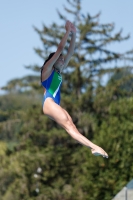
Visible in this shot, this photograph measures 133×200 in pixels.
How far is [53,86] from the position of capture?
330 inches

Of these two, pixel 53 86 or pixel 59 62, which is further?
pixel 59 62

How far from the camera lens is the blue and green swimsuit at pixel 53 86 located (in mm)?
8352

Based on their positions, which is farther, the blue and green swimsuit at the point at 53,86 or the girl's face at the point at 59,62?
the girl's face at the point at 59,62

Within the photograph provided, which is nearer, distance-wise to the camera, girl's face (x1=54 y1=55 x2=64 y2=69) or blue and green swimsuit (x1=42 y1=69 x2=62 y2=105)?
blue and green swimsuit (x1=42 y1=69 x2=62 y2=105)

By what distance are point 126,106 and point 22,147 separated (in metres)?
13.3

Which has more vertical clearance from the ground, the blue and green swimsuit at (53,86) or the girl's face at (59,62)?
the girl's face at (59,62)

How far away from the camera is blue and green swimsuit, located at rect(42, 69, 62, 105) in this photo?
8352 mm

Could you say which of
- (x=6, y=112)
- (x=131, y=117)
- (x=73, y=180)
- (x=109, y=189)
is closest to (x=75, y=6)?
(x=6, y=112)

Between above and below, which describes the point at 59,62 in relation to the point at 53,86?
above

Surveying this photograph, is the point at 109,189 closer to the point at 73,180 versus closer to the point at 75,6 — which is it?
the point at 73,180

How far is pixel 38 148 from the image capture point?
4294 centimetres

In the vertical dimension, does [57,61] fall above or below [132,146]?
above

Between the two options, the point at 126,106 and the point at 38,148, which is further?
the point at 38,148

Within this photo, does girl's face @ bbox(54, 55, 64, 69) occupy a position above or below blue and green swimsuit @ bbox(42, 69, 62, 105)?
above
